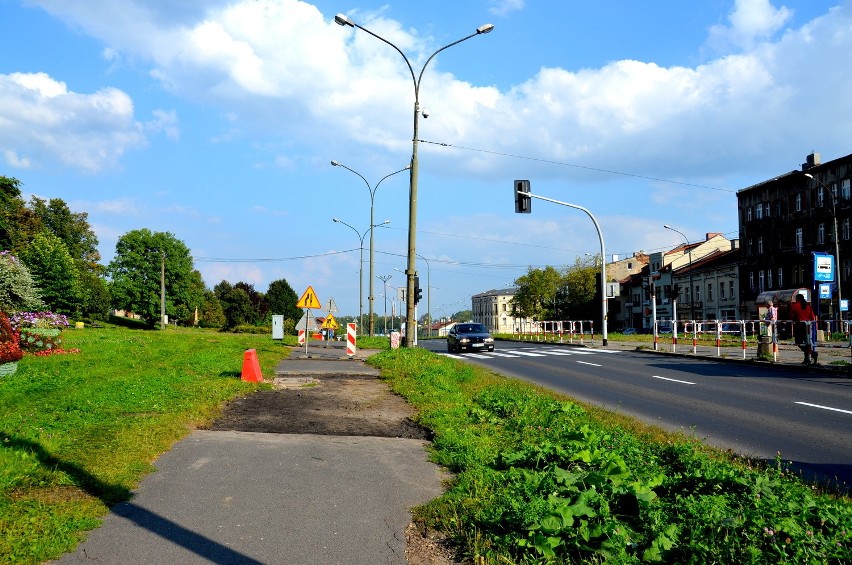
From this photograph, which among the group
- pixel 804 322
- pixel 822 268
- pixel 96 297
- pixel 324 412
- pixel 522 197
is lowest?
pixel 324 412

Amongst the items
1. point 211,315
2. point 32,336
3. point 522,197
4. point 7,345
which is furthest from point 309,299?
point 211,315

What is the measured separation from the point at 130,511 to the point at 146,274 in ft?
263

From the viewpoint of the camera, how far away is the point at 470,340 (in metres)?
33.8

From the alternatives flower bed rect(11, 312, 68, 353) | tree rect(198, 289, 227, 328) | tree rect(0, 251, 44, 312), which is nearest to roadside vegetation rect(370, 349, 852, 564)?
flower bed rect(11, 312, 68, 353)

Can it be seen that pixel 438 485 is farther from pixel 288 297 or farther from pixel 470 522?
pixel 288 297

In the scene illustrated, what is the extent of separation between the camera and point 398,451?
7551mm

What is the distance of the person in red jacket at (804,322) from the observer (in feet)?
62.4

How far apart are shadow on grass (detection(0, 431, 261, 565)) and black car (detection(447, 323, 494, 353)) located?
1089 inches

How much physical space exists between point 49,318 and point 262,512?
83.4 feet

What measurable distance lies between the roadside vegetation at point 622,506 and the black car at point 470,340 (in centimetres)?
2598

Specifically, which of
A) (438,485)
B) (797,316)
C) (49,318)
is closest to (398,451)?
(438,485)

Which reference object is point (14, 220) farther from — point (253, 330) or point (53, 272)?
point (253, 330)

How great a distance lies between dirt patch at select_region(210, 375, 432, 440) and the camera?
8820 mm

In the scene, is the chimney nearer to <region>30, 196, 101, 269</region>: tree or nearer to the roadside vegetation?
the roadside vegetation
